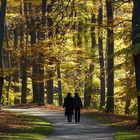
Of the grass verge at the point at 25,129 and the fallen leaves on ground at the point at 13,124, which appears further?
the fallen leaves on ground at the point at 13,124

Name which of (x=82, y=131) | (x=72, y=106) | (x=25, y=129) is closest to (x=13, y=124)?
(x=25, y=129)

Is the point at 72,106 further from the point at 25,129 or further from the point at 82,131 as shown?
the point at 82,131

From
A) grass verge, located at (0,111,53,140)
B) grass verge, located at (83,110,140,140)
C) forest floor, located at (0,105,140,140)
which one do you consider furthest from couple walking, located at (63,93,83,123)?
grass verge, located at (83,110,140,140)

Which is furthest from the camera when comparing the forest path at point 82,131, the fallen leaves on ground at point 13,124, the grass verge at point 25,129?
the fallen leaves on ground at point 13,124

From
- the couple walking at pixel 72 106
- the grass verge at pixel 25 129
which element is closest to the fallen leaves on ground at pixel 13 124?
the grass verge at pixel 25 129

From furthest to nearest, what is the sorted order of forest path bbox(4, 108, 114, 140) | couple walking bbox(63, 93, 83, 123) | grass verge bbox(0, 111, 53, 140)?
couple walking bbox(63, 93, 83, 123) < grass verge bbox(0, 111, 53, 140) < forest path bbox(4, 108, 114, 140)

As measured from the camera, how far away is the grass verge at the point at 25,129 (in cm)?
2079

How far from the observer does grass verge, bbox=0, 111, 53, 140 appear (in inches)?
818

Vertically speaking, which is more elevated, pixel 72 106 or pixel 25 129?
pixel 72 106

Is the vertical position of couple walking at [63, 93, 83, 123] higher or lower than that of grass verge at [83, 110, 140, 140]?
higher

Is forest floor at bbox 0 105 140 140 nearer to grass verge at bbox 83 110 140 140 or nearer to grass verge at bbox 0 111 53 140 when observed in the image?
grass verge at bbox 83 110 140 140

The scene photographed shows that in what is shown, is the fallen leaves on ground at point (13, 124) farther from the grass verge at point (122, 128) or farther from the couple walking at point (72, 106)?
the grass verge at point (122, 128)

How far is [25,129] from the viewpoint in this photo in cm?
2408

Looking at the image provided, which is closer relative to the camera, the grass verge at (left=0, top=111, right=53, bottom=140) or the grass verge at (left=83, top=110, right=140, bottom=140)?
the grass verge at (left=83, top=110, right=140, bottom=140)
